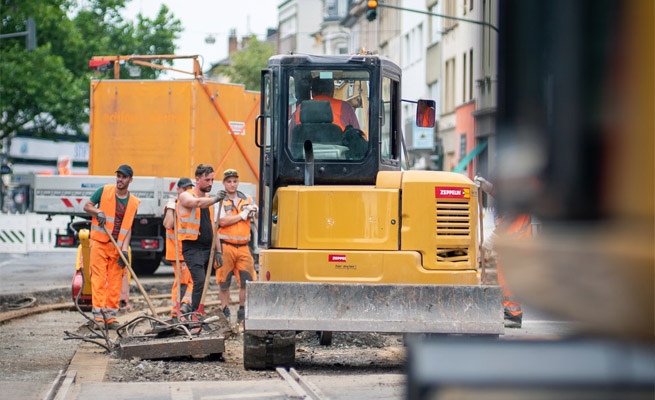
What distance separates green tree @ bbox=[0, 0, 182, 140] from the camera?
121 ft

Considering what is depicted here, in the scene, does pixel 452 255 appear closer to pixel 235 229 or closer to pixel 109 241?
pixel 235 229

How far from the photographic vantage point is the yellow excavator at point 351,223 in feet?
27.5

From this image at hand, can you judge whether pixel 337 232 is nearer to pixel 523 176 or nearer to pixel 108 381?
pixel 108 381

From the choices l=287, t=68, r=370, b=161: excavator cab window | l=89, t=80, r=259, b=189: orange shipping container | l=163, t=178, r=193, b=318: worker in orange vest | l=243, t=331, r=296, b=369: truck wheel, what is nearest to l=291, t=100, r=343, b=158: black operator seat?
l=287, t=68, r=370, b=161: excavator cab window

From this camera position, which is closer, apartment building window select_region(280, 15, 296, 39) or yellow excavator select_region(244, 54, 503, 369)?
yellow excavator select_region(244, 54, 503, 369)

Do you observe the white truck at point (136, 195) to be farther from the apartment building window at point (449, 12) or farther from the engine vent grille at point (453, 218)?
the apartment building window at point (449, 12)

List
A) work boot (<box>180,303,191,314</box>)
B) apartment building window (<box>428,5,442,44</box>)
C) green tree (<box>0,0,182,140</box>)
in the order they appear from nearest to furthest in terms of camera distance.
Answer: work boot (<box>180,303,191,314</box>)
green tree (<box>0,0,182,140</box>)
apartment building window (<box>428,5,442,44</box>)

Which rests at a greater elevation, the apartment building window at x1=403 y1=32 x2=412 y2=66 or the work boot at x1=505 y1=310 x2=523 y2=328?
Result: the apartment building window at x1=403 y1=32 x2=412 y2=66

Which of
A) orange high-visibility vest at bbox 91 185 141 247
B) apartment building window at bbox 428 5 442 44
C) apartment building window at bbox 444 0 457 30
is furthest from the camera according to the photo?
apartment building window at bbox 428 5 442 44

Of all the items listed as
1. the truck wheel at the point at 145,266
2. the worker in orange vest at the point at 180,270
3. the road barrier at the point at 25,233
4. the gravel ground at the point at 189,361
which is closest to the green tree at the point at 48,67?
the road barrier at the point at 25,233

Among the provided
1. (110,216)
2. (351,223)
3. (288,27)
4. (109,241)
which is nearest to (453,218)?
(351,223)

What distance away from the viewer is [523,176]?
72.6 inches

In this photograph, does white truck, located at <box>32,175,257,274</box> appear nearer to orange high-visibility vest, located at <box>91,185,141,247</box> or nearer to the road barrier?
orange high-visibility vest, located at <box>91,185,141,247</box>

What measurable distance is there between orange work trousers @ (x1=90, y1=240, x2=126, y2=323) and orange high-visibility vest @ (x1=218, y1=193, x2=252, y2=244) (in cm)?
120
